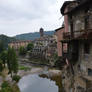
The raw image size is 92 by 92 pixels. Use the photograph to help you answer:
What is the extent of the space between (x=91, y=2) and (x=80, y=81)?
7921mm

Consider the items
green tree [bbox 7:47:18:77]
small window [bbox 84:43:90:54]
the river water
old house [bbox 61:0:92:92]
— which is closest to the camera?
old house [bbox 61:0:92:92]

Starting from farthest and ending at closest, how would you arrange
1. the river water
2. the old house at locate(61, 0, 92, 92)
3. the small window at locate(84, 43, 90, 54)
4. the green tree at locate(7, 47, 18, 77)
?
1. the green tree at locate(7, 47, 18, 77)
2. the river water
3. the small window at locate(84, 43, 90, 54)
4. the old house at locate(61, 0, 92, 92)

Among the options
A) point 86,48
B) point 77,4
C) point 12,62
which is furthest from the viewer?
point 12,62

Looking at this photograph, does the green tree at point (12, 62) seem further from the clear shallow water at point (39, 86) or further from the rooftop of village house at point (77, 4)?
the rooftop of village house at point (77, 4)

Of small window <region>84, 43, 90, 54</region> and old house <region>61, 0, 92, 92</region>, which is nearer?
old house <region>61, 0, 92, 92</region>

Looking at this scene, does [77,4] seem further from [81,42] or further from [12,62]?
[12,62]

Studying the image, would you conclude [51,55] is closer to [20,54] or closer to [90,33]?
[20,54]

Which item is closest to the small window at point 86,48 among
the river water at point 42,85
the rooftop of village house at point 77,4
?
the rooftop of village house at point 77,4

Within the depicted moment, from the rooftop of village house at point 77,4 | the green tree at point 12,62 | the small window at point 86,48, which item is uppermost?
the rooftop of village house at point 77,4

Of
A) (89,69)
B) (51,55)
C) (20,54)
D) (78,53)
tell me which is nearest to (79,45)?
(78,53)

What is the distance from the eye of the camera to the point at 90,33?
10797 mm

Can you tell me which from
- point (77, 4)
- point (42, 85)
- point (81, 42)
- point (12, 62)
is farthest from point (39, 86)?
point (77, 4)

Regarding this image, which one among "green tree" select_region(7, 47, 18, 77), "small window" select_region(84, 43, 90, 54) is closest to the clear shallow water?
"green tree" select_region(7, 47, 18, 77)

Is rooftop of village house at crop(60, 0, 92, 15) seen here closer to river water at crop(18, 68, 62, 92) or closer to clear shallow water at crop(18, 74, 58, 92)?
river water at crop(18, 68, 62, 92)
